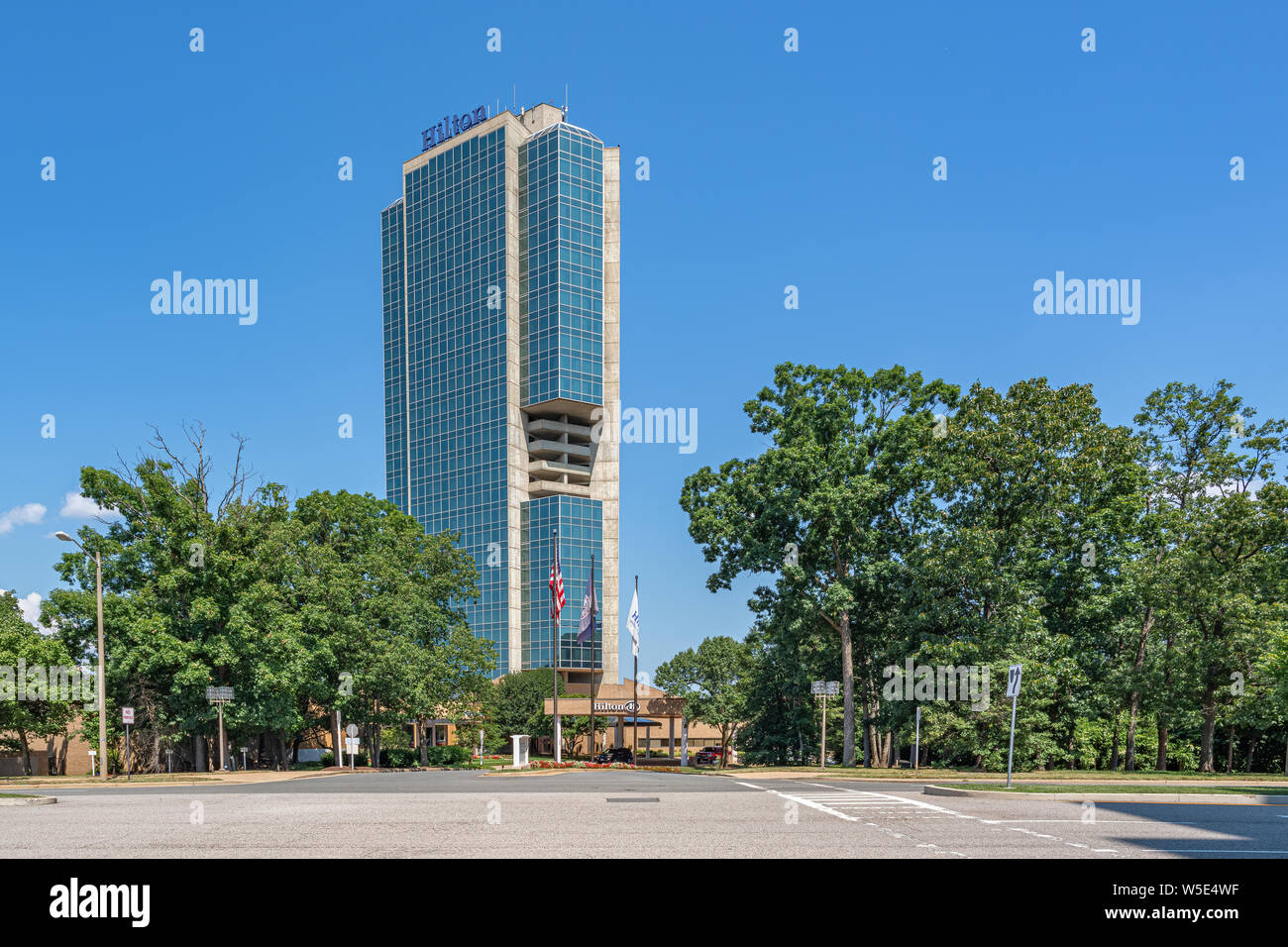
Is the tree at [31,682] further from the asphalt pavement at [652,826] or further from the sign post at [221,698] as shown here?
the asphalt pavement at [652,826]

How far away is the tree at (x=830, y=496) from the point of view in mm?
43438

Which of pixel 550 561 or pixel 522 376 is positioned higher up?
pixel 522 376

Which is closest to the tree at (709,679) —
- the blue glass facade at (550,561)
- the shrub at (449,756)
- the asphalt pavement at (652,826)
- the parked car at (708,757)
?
the parked car at (708,757)

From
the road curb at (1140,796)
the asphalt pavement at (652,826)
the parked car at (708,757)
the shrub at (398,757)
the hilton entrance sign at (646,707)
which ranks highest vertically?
the asphalt pavement at (652,826)

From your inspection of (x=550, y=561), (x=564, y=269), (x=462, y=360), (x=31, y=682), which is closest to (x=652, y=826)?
(x=31, y=682)

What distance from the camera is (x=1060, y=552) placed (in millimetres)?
43094

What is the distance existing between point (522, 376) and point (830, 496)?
94397mm

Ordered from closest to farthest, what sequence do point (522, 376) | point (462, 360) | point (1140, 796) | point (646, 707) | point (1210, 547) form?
1. point (1140, 796)
2. point (1210, 547)
3. point (646, 707)
4. point (522, 376)
5. point (462, 360)

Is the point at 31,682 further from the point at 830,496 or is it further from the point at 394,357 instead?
the point at 394,357

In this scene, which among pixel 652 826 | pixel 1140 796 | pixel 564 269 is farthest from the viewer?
pixel 564 269

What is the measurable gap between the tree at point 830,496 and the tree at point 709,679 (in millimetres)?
27351

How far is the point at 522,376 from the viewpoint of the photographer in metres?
132

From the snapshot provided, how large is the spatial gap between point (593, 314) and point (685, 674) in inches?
2593
